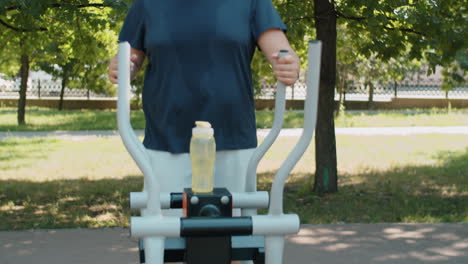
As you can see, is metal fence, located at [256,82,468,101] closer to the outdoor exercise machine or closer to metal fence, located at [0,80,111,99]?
metal fence, located at [0,80,111,99]

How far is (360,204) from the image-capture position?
6.88 metres

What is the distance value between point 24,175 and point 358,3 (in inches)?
199

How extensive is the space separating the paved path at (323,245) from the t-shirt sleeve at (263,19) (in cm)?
248

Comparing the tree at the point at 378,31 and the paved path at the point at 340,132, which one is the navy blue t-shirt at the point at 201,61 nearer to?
the tree at the point at 378,31

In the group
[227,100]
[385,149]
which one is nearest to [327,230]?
[227,100]

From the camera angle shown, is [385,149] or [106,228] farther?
[385,149]

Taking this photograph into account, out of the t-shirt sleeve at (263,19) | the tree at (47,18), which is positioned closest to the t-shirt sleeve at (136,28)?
the t-shirt sleeve at (263,19)

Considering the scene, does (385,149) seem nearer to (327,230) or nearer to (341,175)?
(341,175)

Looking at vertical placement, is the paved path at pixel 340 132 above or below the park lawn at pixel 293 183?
above

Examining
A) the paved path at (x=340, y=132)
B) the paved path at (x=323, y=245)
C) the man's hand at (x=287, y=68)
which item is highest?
the man's hand at (x=287, y=68)

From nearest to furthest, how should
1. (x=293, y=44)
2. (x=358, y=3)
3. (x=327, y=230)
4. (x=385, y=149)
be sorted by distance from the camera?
1. (x=327, y=230)
2. (x=358, y=3)
3. (x=293, y=44)
4. (x=385, y=149)

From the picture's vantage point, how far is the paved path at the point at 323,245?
4.55 metres

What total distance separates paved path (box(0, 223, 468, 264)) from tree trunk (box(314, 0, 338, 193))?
179 centimetres

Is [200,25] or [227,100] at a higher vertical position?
[200,25]
